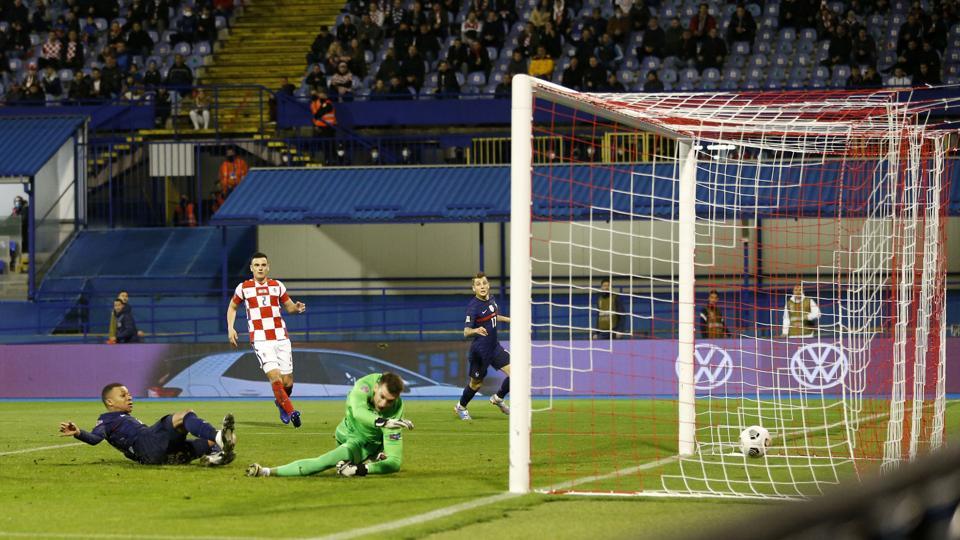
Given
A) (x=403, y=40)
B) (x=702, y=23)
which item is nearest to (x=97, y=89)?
(x=403, y=40)

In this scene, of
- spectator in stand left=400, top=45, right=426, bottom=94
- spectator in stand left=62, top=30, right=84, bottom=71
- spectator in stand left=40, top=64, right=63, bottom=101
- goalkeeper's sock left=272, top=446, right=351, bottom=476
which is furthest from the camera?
spectator in stand left=62, top=30, right=84, bottom=71

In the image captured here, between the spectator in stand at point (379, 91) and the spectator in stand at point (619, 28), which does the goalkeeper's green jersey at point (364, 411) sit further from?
the spectator in stand at point (619, 28)

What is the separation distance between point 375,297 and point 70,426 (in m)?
18.4

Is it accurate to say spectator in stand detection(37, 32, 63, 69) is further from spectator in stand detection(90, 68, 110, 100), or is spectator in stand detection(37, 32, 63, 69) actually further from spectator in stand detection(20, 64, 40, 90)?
spectator in stand detection(90, 68, 110, 100)

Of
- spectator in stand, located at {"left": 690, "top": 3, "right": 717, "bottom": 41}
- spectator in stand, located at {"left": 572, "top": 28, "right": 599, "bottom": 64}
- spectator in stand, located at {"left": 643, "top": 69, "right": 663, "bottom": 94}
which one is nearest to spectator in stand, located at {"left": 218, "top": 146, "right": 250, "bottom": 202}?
spectator in stand, located at {"left": 572, "top": 28, "right": 599, "bottom": 64}

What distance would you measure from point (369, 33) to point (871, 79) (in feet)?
41.4

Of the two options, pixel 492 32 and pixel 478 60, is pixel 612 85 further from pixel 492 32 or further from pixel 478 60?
pixel 492 32

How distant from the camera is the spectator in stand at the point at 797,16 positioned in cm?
3147

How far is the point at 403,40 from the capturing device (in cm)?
3278

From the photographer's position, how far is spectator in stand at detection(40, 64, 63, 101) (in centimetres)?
3403

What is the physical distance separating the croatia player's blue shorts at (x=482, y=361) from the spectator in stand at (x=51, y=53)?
71.3 ft

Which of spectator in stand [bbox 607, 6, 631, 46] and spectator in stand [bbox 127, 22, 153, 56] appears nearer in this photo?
spectator in stand [bbox 607, 6, 631, 46]

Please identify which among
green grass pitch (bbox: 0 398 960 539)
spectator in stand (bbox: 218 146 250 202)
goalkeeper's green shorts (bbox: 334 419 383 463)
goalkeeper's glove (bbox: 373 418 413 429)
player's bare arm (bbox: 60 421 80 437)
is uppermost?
spectator in stand (bbox: 218 146 250 202)

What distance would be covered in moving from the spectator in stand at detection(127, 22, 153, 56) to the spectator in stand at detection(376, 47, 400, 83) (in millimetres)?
7314
